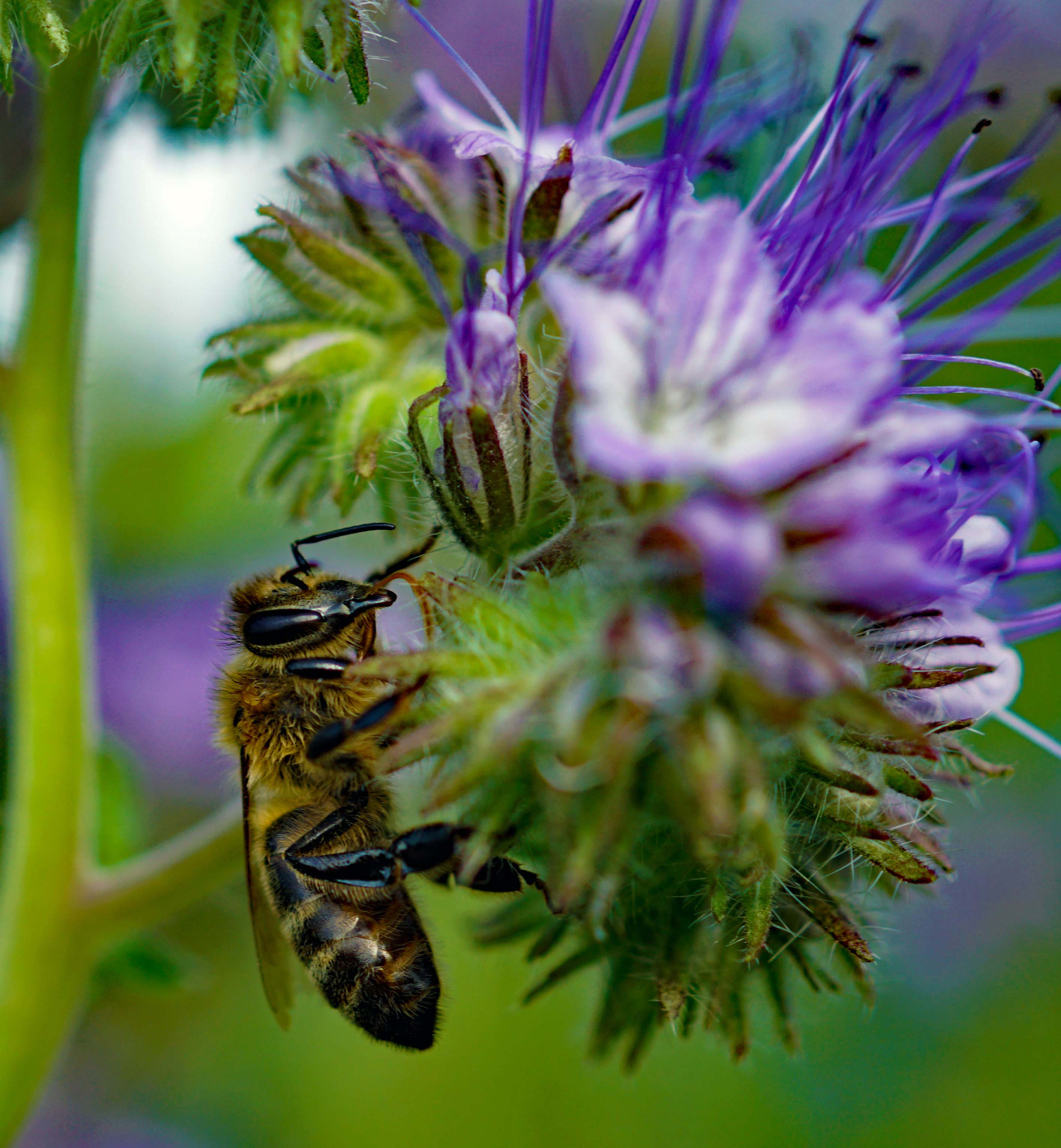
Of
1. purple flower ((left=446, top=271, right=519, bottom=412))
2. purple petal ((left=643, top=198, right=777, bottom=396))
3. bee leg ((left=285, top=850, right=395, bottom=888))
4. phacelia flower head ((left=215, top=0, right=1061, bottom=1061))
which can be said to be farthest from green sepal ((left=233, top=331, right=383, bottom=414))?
purple petal ((left=643, top=198, right=777, bottom=396))

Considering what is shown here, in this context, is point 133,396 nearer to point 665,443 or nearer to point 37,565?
point 37,565

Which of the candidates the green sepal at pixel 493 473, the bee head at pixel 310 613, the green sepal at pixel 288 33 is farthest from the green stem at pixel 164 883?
the green sepal at pixel 288 33

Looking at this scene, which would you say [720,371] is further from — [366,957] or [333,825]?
[366,957]

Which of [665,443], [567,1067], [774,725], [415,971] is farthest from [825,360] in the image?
[567,1067]

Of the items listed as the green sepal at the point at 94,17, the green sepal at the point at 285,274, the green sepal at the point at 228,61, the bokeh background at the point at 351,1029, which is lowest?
the bokeh background at the point at 351,1029

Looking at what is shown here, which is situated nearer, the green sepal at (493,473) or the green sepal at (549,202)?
the green sepal at (493,473)

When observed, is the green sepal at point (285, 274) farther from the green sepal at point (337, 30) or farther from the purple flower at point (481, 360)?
the purple flower at point (481, 360)

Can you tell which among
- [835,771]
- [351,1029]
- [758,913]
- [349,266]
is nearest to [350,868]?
[758,913]

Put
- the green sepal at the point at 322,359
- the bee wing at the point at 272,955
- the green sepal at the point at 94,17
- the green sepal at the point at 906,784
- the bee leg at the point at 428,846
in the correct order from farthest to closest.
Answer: the green sepal at the point at 322,359 < the bee wing at the point at 272,955 < the green sepal at the point at 94,17 < the bee leg at the point at 428,846 < the green sepal at the point at 906,784
